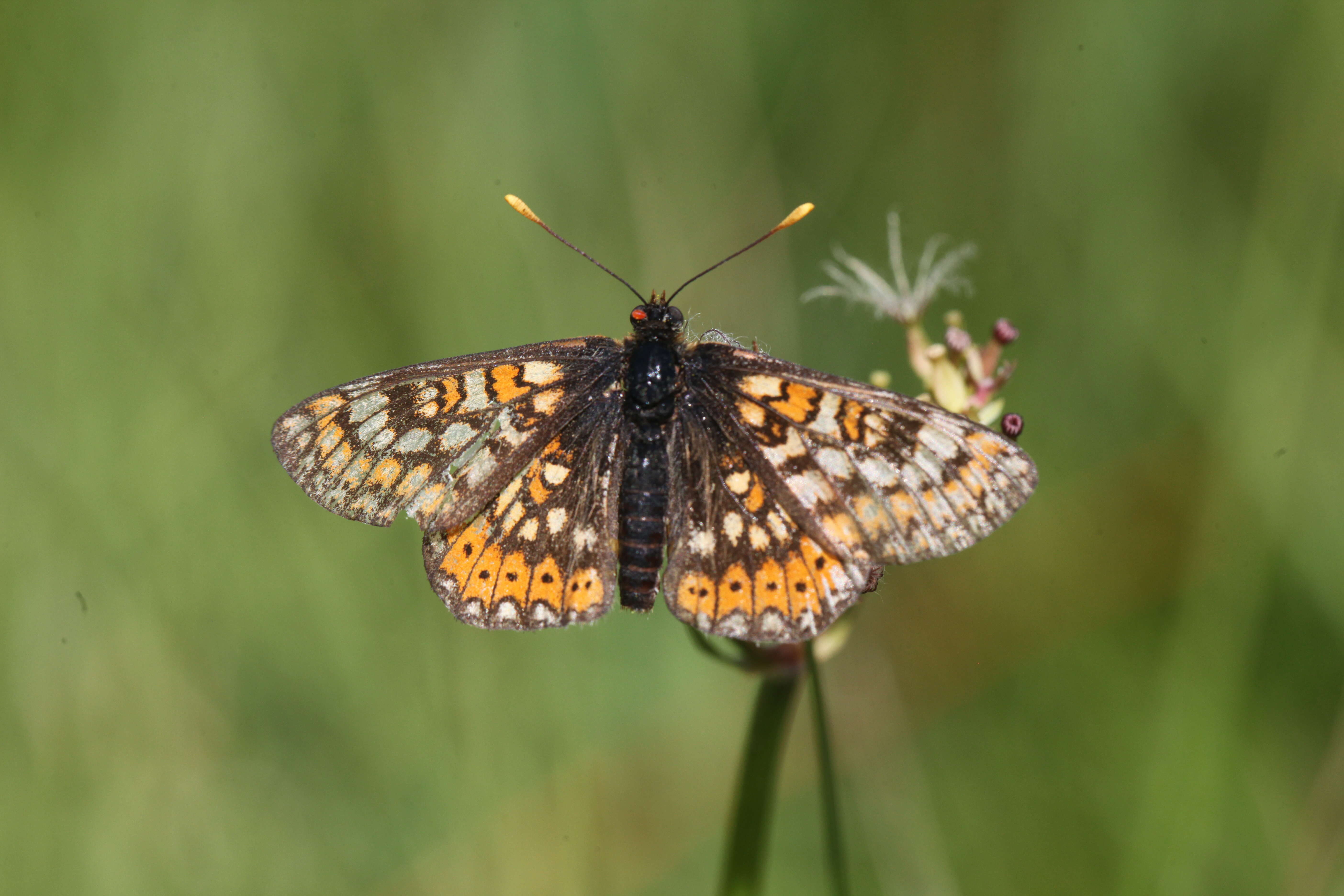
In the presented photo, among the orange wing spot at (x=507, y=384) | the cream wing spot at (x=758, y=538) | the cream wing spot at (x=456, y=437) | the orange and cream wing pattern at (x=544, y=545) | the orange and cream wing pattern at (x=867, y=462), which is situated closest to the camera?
the orange and cream wing pattern at (x=867, y=462)

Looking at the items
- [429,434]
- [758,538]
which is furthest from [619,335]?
[758,538]

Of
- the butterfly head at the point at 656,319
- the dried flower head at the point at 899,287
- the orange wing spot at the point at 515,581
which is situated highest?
the dried flower head at the point at 899,287

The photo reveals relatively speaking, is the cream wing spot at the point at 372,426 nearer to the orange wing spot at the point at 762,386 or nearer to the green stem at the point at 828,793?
the orange wing spot at the point at 762,386

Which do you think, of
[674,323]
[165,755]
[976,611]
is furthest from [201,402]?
[976,611]

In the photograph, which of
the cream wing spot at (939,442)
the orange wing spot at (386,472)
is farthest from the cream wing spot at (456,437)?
the cream wing spot at (939,442)

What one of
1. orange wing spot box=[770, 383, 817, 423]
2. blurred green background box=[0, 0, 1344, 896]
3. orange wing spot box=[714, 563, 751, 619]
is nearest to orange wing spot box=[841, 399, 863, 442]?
orange wing spot box=[770, 383, 817, 423]

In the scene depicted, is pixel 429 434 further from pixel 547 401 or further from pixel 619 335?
pixel 619 335

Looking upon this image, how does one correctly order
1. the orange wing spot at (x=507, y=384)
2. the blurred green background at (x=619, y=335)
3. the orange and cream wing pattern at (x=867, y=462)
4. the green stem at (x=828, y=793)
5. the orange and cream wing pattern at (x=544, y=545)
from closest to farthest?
the green stem at (x=828, y=793), the orange and cream wing pattern at (x=867, y=462), the orange and cream wing pattern at (x=544, y=545), the orange wing spot at (x=507, y=384), the blurred green background at (x=619, y=335)

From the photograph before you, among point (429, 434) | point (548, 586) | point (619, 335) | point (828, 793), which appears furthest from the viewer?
point (619, 335)
